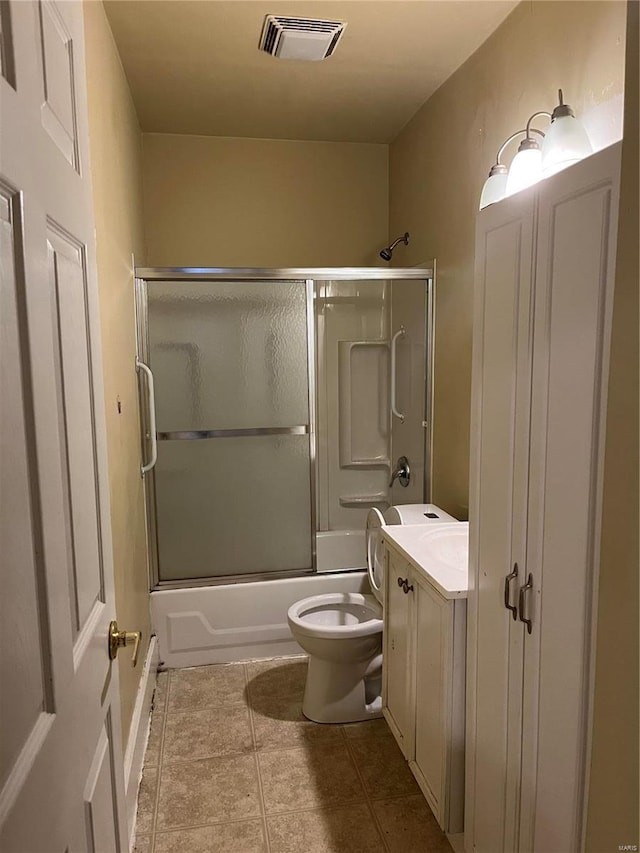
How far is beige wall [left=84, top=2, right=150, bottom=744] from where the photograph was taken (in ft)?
6.24

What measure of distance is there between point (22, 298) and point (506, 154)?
1918 millimetres

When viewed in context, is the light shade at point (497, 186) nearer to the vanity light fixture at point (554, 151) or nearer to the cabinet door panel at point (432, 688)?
the vanity light fixture at point (554, 151)

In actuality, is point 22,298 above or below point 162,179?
below

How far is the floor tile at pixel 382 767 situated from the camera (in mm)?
2064

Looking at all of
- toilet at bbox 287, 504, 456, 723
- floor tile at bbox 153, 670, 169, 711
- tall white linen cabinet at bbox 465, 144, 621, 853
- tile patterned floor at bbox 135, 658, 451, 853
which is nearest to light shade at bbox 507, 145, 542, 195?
tall white linen cabinet at bbox 465, 144, 621, 853

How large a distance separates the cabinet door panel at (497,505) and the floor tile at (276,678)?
4.08 feet

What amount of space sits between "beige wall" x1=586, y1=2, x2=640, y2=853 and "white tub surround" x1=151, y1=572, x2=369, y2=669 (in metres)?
2.10

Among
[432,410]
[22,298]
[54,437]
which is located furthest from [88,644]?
[432,410]

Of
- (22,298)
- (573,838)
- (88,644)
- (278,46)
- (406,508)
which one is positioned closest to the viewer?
(22,298)

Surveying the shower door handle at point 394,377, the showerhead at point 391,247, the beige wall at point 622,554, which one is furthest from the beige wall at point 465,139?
the beige wall at point 622,554

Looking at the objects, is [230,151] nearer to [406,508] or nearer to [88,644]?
[406,508]

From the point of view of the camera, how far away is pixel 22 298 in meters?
0.71

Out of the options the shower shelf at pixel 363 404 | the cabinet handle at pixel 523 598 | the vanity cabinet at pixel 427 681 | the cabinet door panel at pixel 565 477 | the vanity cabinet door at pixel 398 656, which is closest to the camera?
the cabinet door panel at pixel 565 477

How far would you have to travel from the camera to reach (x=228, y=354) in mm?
2930
